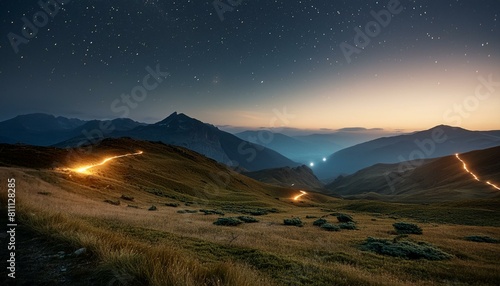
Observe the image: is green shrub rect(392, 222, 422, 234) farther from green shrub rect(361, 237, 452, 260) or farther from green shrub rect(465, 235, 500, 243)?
green shrub rect(361, 237, 452, 260)

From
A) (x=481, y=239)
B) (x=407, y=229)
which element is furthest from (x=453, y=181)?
(x=407, y=229)

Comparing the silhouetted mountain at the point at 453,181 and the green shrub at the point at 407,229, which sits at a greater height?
the green shrub at the point at 407,229

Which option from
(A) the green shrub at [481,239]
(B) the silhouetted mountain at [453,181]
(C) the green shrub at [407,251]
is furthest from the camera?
(B) the silhouetted mountain at [453,181]

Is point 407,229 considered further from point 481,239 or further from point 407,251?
point 407,251

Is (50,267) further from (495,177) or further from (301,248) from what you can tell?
(495,177)

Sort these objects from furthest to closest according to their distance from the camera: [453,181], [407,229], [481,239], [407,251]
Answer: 1. [453,181]
2. [407,229]
3. [481,239]
4. [407,251]

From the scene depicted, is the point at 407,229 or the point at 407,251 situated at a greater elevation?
the point at 407,251

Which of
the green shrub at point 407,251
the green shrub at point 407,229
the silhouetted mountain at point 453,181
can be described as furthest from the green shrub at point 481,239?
the silhouetted mountain at point 453,181

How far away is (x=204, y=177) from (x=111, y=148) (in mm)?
40339

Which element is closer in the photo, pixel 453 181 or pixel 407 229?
pixel 407 229

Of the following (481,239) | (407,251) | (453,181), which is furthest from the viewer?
(453,181)

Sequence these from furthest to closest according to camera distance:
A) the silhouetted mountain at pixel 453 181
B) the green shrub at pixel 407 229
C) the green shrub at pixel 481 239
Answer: the silhouetted mountain at pixel 453 181 < the green shrub at pixel 407 229 < the green shrub at pixel 481 239

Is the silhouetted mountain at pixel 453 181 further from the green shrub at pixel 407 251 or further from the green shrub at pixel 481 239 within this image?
the green shrub at pixel 407 251

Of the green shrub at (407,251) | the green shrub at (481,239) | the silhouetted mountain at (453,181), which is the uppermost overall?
the green shrub at (407,251)
